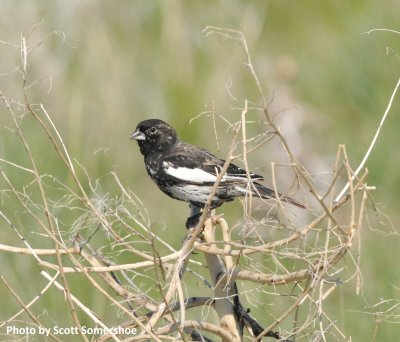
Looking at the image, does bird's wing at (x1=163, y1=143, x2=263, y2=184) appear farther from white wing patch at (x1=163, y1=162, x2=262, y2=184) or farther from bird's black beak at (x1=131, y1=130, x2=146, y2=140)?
bird's black beak at (x1=131, y1=130, x2=146, y2=140)

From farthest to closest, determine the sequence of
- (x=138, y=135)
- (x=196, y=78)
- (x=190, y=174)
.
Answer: (x=196, y=78) → (x=138, y=135) → (x=190, y=174)

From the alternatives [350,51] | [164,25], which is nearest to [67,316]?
[350,51]

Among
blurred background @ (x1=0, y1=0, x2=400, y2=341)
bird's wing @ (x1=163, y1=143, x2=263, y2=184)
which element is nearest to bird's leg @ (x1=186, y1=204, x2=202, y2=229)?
bird's wing @ (x1=163, y1=143, x2=263, y2=184)

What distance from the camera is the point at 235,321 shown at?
246 cm

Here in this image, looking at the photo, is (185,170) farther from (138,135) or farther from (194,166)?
(138,135)

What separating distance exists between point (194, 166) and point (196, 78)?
3643mm

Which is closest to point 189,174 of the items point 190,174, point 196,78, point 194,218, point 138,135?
point 190,174

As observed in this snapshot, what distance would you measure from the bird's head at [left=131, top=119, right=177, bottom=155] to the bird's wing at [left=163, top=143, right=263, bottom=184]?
0.09m

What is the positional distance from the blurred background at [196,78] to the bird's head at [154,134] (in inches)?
44.3

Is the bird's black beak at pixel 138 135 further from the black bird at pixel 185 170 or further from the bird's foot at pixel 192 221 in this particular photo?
the bird's foot at pixel 192 221

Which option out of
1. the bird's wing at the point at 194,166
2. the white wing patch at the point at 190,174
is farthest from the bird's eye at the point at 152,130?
the white wing patch at the point at 190,174

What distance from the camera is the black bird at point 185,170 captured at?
3.73 m

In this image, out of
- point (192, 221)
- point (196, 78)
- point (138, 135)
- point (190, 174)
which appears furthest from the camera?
point (196, 78)

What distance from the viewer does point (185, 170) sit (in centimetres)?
409
